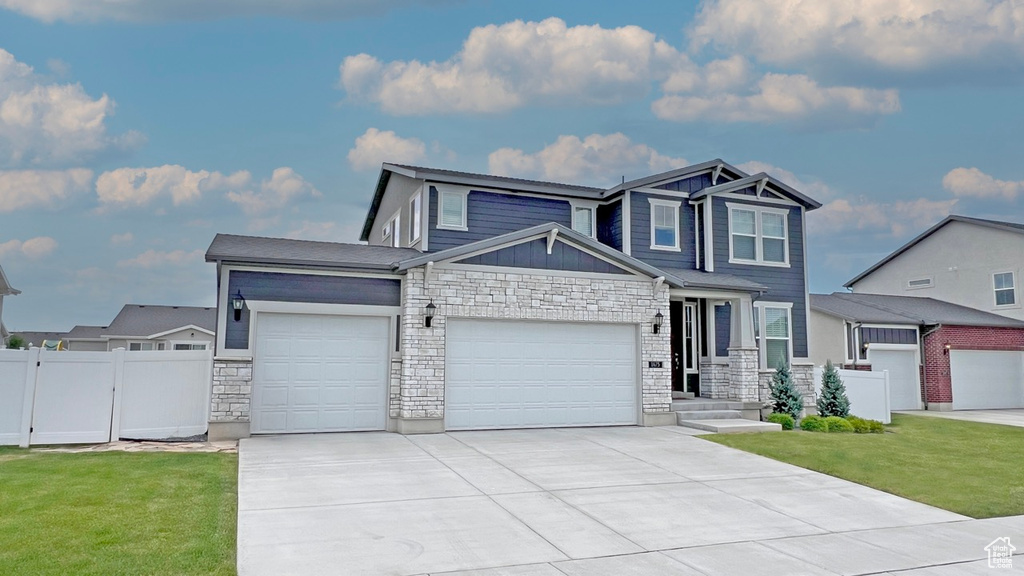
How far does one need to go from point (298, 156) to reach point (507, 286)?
13061 millimetres

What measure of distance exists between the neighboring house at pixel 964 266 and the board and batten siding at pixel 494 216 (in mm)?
18642

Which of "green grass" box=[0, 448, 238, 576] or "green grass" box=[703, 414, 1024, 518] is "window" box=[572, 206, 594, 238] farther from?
"green grass" box=[0, 448, 238, 576]

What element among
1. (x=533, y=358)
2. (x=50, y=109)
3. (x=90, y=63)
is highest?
(x=90, y=63)

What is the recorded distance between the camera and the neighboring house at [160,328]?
36094 millimetres

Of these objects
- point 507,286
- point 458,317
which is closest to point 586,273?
point 507,286

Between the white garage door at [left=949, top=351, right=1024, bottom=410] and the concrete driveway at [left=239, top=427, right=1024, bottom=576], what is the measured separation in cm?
1681

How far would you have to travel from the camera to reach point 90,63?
19359 millimetres

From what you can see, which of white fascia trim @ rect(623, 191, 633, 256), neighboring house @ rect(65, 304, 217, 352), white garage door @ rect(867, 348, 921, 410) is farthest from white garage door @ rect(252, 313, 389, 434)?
neighboring house @ rect(65, 304, 217, 352)

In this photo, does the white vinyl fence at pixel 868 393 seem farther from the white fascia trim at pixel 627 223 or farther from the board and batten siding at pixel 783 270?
the white fascia trim at pixel 627 223

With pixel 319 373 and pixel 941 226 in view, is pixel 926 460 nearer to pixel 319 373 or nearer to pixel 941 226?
pixel 319 373

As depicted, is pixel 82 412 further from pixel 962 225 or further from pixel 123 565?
pixel 962 225

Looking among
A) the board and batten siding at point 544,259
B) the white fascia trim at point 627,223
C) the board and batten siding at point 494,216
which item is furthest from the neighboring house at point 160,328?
the board and batten siding at point 544,259

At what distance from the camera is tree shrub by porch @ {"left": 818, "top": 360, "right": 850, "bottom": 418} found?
16172mm

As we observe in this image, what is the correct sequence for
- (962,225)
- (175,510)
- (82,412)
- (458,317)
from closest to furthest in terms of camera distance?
1. (175,510)
2. (82,412)
3. (458,317)
4. (962,225)
